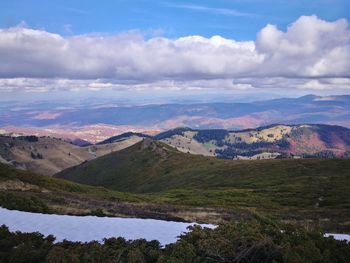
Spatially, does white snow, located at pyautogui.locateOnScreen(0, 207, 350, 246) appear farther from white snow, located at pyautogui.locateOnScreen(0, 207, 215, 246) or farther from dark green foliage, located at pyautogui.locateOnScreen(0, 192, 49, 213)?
dark green foliage, located at pyautogui.locateOnScreen(0, 192, 49, 213)

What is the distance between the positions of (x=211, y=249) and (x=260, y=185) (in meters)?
99.9

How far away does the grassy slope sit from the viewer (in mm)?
70875

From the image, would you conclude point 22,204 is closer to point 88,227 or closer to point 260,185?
point 88,227

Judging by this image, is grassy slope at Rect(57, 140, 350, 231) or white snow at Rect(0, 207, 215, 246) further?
grassy slope at Rect(57, 140, 350, 231)

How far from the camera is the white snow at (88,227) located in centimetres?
2484

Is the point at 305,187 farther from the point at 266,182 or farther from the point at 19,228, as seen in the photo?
the point at 19,228

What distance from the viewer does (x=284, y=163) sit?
148125mm

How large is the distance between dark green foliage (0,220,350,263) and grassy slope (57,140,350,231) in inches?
1239

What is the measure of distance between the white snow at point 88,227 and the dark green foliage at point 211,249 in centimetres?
523

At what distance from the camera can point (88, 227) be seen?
2695 centimetres

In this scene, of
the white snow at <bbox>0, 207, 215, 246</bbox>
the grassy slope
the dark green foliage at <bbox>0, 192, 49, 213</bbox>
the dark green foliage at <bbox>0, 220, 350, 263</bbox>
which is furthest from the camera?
the grassy slope

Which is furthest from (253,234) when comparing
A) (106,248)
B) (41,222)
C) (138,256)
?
(41,222)

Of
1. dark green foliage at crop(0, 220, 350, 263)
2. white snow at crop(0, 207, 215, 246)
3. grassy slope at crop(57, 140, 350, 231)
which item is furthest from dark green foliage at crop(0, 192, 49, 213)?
grassy slope at crop(57, 140, 350, 231)

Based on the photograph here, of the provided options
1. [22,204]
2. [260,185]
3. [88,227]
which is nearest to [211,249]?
[88,227]
